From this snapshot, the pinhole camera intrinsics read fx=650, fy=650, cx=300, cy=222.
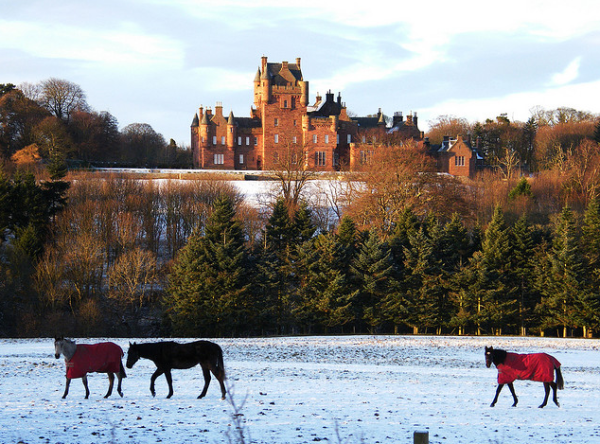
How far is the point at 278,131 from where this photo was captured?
103 meters

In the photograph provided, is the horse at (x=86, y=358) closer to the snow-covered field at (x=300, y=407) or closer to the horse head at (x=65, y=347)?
the horse head at (x=65, y=347)

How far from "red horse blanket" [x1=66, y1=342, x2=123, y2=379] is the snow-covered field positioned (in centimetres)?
59

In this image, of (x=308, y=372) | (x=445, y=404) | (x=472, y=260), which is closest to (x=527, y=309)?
(x=472, y=260)

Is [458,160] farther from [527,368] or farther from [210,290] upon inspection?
[527,368]

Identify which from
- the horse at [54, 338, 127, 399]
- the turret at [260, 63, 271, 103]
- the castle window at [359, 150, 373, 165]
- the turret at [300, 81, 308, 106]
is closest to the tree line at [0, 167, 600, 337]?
the castle window at [359, 150, 373, 165]

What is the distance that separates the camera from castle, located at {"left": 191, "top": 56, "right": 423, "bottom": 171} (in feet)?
333

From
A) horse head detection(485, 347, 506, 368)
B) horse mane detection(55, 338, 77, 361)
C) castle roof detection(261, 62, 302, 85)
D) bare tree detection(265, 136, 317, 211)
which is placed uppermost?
castle roof detection(261, 62, 302, 85)

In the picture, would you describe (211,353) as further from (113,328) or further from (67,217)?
(67,217)

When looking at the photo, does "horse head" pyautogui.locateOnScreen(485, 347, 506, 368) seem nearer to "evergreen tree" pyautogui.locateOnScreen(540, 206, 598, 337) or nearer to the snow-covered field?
the snow-covered field

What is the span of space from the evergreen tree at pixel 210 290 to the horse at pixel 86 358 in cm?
2799

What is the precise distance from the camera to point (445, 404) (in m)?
13.2

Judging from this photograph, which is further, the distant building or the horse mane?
the distant building

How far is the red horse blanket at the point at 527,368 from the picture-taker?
13.1m

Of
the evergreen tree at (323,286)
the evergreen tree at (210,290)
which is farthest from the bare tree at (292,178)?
the evergreen tree at (210,290)
